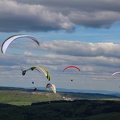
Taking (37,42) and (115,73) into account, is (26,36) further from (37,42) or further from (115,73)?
(115,73)

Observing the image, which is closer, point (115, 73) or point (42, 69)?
point (42, 69)

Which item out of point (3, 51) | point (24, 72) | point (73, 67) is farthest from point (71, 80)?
point (3, 51)

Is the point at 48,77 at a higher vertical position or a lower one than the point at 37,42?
lower

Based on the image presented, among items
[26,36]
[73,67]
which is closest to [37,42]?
[26,36]

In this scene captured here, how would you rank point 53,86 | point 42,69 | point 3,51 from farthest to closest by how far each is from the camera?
1. point 53,86
2. point 42,69
3. point 3,51

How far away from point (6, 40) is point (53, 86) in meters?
44.2

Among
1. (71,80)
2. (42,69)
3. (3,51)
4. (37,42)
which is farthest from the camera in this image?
(71,80)

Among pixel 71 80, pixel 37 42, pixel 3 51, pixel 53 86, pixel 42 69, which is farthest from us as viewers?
pixel 53 86

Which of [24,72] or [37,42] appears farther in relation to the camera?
[24,72]

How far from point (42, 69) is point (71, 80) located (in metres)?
14.2

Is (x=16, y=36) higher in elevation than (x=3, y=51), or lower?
higher

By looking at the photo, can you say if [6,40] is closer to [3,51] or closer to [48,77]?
[3,51]

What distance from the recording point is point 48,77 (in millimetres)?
86625

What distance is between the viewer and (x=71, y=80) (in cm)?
9538
